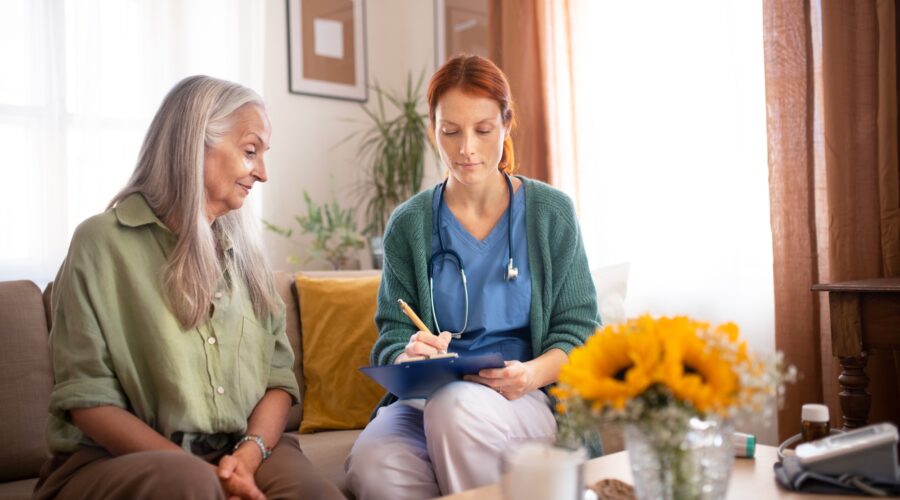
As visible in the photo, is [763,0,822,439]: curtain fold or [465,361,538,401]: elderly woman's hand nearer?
[465,361,538,401]: elderly woman's hand

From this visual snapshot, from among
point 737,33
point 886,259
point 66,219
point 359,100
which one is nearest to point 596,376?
point 886,259

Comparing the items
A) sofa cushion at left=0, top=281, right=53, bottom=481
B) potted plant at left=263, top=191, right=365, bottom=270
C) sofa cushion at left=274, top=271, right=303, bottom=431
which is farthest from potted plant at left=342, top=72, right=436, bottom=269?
sofa cushion at left=0, top=281, right=53, bottom=481

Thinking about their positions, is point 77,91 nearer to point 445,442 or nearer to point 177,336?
point 177,336

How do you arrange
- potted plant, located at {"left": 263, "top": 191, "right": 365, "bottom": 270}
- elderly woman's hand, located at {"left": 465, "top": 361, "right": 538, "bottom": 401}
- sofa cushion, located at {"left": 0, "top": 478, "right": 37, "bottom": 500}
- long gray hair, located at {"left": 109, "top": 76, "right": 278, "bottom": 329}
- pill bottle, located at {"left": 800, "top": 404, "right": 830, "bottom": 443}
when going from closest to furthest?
pill bottle, located at {"left": 800, "top": 404, "right": 830, "bottom": 443} < long gray hair, located at {"left": 109, "top": 76, "right": 278, "bottom": 329} < elderly woman's hand, located at {"left": 465, "top": 361, "right": 538, "bottom": 401} < sofa cushion, located at {"left": 0, "top": 478, "right": 37, "bottom": 500} < potted plant, located at {"left": 263, "top": 191, "right": 365, "bottom": 270}

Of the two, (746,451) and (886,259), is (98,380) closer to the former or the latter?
(746,451)

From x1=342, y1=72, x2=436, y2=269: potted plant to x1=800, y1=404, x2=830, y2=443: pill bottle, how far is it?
2347mm

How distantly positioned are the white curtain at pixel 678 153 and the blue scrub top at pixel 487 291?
0.98 metres

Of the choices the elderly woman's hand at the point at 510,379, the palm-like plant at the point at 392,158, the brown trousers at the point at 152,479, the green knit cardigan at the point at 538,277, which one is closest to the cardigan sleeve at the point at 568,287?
the green knit cardigan at the point at 538,277

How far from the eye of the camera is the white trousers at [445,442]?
4.91 ft

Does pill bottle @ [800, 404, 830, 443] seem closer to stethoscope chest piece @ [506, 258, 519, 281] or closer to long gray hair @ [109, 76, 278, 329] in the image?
stethoscope chest piece @ [506, 258, 519, 281]

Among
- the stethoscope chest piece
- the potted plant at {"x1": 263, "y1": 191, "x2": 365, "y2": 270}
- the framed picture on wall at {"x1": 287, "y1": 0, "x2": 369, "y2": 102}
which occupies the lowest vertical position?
the stethoscope chest piece

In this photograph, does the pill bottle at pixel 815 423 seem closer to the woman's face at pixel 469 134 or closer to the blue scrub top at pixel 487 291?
the blue scrub top at pixel 487 291

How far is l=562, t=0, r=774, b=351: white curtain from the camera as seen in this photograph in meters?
2.47

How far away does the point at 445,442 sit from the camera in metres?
1.50
